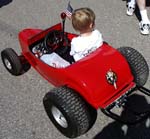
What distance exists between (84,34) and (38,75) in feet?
3.28

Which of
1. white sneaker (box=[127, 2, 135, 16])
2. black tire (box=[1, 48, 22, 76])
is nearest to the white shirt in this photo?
black tire (box=[1, 48, 22, 76])

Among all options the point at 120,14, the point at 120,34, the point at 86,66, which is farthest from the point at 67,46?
the point at 120,14

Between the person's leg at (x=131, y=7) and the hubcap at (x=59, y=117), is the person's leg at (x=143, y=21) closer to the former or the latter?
the person's leg at (x=131, y=7)

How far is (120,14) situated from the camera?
203 inches

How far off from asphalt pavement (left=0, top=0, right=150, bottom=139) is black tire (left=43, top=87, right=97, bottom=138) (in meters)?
0.20

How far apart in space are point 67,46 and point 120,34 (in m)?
1.13

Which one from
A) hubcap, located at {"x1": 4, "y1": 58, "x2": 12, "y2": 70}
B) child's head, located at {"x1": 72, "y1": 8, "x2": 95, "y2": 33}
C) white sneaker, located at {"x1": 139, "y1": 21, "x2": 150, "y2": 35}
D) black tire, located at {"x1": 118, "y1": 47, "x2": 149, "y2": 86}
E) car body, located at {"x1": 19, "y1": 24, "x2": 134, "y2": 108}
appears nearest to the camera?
car body, located at {"x1": 19, "y1": 24, "x2": 134, "y2": 108}

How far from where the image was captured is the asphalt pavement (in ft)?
10.9

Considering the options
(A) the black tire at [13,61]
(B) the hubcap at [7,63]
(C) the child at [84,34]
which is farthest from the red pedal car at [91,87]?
(B) the hubcap at [7,63]

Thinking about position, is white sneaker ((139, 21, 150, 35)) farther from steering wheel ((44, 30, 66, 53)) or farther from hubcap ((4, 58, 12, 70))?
hubcap ((4, 58, 12, 70))

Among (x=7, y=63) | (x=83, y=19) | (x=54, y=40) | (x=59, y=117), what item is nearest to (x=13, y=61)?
(x=7, y=63)

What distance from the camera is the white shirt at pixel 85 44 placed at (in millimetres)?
3293

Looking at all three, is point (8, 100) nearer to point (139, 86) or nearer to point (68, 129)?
point (68, 129)

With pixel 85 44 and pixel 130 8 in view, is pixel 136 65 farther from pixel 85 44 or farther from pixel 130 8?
pixel 130 8
